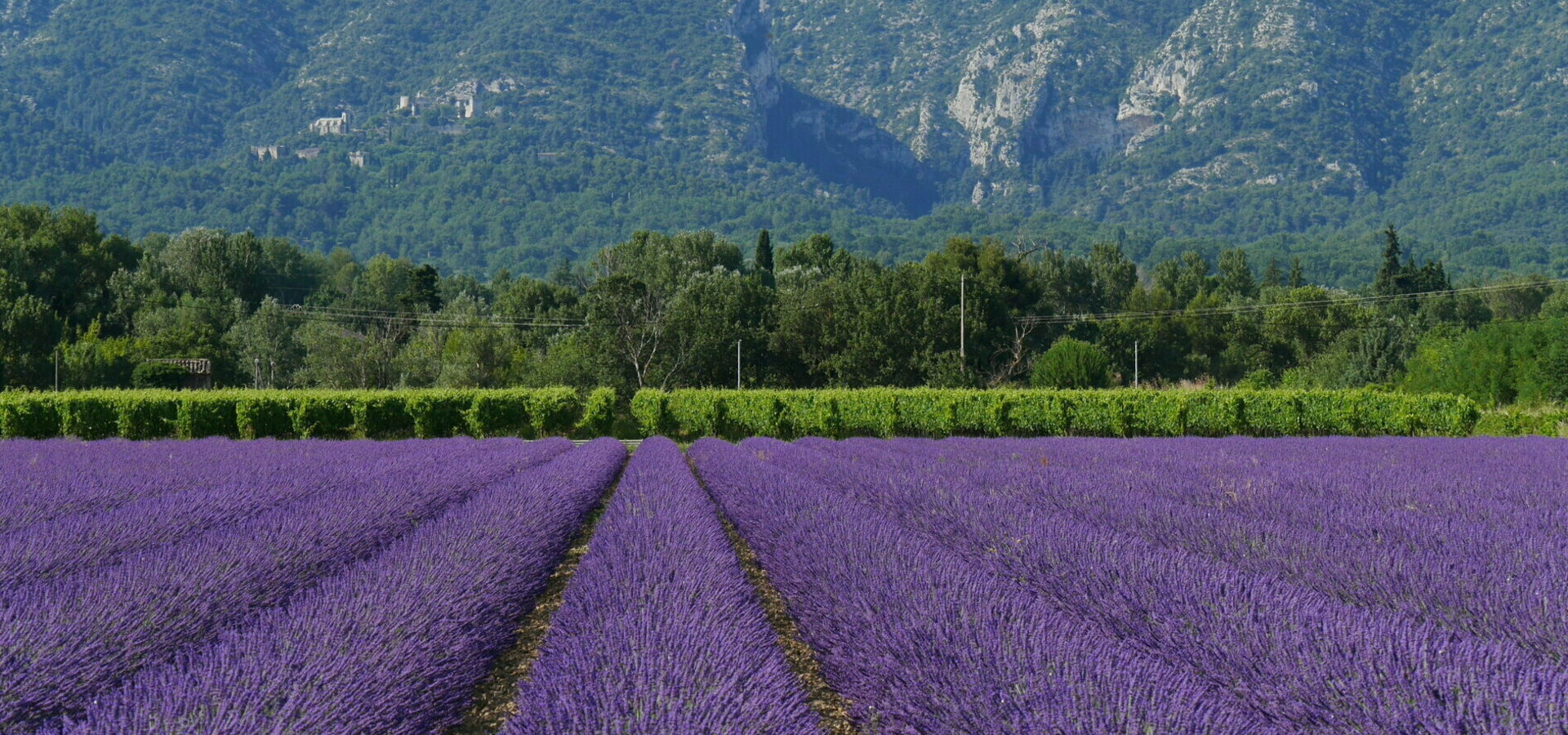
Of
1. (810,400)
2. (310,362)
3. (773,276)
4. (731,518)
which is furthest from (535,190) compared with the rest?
(731,518)

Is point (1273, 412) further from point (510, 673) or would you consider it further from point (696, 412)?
point (510, 673)

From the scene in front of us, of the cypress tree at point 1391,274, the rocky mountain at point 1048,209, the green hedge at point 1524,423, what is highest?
the rocky mountain at point 1048,209

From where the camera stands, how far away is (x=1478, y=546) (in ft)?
21.9

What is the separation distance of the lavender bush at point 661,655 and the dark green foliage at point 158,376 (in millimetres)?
42249

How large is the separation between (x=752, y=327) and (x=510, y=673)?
41601 millimetres

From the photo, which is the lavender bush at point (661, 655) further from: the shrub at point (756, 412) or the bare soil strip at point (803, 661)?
the shrub at point (756, 412)

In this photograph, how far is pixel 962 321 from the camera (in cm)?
4106

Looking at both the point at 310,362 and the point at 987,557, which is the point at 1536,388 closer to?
the point at 987,557

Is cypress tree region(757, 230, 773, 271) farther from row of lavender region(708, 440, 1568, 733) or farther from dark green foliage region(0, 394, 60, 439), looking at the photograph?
row of lavender region(708, 440, 1568, 733)

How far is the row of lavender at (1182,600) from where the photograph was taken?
3.41m

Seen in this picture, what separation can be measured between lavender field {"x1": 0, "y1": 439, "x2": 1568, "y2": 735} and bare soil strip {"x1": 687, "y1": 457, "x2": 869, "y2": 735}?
1.4 inches

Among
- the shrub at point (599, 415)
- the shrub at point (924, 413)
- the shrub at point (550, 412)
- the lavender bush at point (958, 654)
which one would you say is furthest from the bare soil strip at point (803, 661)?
the shrub at point (599, 415)

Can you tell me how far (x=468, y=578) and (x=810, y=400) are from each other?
A: 77.3ft

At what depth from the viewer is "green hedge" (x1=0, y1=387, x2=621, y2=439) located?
26.3 meters
